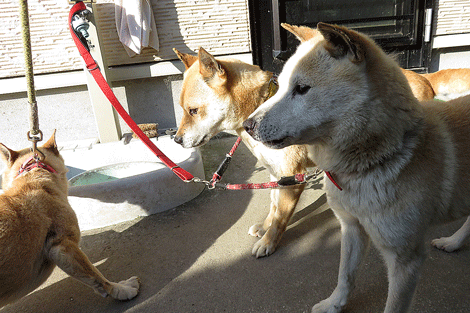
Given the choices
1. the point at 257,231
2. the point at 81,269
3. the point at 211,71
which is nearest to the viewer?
the point at 81,269

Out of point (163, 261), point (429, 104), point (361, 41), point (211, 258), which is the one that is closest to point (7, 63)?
point (163, 261)

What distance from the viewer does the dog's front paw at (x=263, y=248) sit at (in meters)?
2.27

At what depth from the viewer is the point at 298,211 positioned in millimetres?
2904

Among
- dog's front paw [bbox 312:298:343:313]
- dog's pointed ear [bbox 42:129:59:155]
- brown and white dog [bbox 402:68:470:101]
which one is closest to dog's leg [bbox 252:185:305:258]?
dog's front paw [bbox 312:298:343:313]

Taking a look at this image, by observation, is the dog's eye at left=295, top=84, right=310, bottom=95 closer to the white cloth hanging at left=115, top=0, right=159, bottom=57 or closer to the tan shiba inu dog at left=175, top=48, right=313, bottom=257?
the tan shiba inu dog at left=175, top=48, right=313, bottom=257

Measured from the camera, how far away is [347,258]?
66.0 inches

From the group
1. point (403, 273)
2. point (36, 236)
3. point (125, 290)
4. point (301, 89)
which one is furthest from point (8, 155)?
point (403, 273)

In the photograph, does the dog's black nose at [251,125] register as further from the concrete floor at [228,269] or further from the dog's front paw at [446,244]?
the dog's front paw at [446,244]

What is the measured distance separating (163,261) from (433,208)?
6.10 feet

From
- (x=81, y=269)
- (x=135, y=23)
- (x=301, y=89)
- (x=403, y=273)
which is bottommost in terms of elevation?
(x=81, y=269)

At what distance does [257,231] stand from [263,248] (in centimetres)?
27

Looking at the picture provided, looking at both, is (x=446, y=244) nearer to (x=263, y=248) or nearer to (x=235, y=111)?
(x=263, y=248)

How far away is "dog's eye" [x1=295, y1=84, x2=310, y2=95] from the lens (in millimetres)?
1336

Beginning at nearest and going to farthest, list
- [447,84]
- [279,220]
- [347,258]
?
[347,258], [279,220], [447,84]
